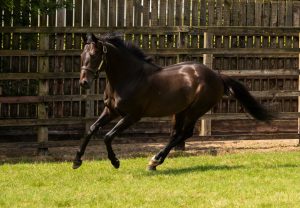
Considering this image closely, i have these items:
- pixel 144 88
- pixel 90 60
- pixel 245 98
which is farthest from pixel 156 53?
pixel 90 60

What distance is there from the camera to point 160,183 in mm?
8266

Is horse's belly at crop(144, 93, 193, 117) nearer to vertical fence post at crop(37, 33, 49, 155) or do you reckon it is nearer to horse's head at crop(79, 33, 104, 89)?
horse's head at crop(79, 33, 104, 89)

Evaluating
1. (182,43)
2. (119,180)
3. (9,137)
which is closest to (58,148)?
(9,137)

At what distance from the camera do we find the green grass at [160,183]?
281 inches

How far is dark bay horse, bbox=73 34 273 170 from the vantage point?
920cm

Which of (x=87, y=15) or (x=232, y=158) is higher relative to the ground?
(x=87, y=15)

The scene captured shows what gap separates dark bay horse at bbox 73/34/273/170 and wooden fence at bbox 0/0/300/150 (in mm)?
1651

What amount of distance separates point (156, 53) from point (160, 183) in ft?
12.2

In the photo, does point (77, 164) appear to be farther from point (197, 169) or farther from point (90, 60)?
point (197, 169)

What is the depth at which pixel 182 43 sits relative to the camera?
1180 cm

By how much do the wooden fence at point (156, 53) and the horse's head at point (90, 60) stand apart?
6.81ft

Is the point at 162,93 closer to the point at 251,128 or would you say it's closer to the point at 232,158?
the point at 232,158

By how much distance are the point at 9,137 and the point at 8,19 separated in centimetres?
207

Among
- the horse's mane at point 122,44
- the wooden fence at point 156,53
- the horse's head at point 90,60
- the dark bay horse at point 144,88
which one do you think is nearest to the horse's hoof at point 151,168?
the dark bay horse at point 144,88
